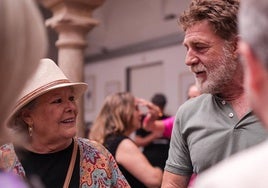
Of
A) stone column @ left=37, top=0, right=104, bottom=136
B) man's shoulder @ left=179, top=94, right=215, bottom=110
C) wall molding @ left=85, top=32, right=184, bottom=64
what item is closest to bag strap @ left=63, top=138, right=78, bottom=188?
man's shoulder @ left=179, top=94, right=215, bottom=110

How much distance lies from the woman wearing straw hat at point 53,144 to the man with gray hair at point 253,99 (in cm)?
153

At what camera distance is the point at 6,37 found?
120 centimetres

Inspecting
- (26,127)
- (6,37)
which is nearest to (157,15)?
(26,127)

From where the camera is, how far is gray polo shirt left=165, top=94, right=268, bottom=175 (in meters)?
2.27

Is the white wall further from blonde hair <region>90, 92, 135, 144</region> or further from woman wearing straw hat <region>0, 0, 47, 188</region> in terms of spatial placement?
woman wearing straw hat <region>0, 0, 47, 188</region>

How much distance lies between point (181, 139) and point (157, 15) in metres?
8.79

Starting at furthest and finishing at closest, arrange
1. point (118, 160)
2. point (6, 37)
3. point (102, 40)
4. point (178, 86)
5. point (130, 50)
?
point (102, 40)
point (130, 50)
point (178, 86)
point (118, 160)
point (6, 37)

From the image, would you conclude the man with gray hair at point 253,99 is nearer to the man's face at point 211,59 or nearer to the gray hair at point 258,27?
the gray hair at point 258,27

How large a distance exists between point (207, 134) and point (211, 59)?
339mm

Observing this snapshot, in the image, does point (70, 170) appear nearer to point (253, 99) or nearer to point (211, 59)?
point (211, 59)

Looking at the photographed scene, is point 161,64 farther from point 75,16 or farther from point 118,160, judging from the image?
point 118,160

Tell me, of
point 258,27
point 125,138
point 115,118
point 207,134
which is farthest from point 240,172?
point 115,118

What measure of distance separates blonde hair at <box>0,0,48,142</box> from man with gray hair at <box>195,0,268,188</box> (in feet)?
1.59

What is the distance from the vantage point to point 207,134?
2.34 metres
